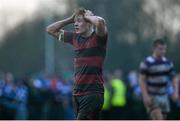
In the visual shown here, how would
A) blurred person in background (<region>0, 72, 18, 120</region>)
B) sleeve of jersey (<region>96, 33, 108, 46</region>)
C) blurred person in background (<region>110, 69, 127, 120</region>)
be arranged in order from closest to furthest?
1. sleeve of jersey (<region>96, 33, 108, 46</region>)
2. blurred person in background (<region>0, 72, 18, 120</region>)
3. blurred person in background (<region>110, 69, 127, 120</region>)

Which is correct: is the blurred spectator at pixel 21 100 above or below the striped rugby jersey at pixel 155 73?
below

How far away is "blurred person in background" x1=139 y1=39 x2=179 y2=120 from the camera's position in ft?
47.8

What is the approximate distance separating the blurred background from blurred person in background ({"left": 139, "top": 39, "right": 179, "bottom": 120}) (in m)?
7.76

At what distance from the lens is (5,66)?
4969cm

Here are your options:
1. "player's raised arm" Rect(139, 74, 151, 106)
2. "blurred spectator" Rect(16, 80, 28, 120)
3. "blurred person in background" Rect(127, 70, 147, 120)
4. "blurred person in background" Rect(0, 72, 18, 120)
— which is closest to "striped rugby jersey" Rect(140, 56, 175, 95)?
"player's raised arm" Rect(139, 74, 151, 106)

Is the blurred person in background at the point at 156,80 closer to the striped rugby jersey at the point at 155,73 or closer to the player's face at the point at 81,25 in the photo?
the striped rugby jersey at the point at 155,73

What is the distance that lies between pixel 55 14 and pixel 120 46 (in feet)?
17.2

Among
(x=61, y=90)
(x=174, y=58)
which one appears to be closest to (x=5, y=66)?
(x=174, y=58)

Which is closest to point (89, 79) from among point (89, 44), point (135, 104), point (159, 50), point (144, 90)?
point (89, 44)

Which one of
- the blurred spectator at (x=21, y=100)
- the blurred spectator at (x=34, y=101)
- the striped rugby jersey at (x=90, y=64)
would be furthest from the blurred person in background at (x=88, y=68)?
the blurred spectator at (x=34, y=101)

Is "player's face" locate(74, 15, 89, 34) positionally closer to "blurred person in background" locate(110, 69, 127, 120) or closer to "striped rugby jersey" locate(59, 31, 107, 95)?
"striped rugby jersey" locate(59, 31, 107, 95)

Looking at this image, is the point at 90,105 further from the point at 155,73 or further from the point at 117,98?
the point at 117,98

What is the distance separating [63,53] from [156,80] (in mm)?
35224

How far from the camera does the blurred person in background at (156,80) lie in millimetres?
14555
